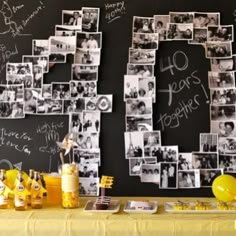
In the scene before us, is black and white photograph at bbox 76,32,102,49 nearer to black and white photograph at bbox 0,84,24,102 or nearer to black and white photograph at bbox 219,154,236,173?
black and white photograph at bbox 0,84,24,102

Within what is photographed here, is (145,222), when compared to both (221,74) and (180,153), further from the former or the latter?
(221,74)

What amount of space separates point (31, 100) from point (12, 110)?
113 mm

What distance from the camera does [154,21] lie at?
2.23m

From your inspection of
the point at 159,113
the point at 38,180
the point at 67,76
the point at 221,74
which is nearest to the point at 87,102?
the point at 67,76

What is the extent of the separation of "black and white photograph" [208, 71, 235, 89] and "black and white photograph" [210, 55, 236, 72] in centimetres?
2

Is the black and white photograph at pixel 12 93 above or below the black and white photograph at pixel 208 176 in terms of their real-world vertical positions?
above

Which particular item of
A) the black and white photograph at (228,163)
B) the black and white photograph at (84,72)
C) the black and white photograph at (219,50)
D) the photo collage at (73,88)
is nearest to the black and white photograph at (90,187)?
the photo collage at (73,88)

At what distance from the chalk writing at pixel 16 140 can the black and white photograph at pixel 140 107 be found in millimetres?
547

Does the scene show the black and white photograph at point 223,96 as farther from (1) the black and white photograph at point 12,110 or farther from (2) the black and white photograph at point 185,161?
(1) the black and white photograph at point 12,110

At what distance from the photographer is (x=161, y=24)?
87.5 inches

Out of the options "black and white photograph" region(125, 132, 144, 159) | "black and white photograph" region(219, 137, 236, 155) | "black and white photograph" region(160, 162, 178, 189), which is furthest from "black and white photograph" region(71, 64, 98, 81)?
"black and white photograph" region(219, 137, 236, 155)

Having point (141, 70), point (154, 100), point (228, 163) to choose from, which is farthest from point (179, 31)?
point (228, 163)

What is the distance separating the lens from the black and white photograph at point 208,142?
7.16 feet

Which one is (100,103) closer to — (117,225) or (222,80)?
(222,80)
